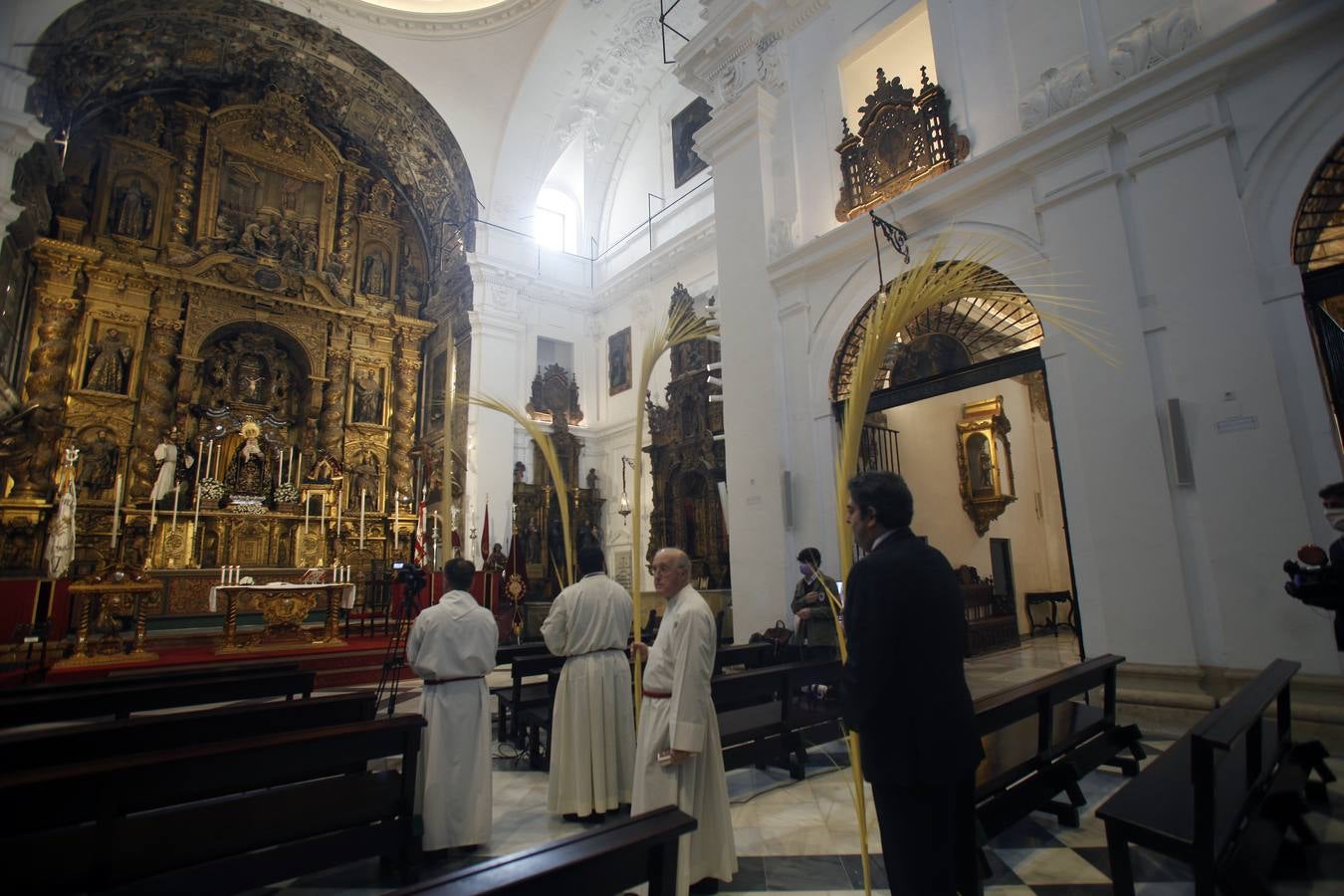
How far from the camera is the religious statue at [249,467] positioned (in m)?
15.6

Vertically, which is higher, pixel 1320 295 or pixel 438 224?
pixel 438 224

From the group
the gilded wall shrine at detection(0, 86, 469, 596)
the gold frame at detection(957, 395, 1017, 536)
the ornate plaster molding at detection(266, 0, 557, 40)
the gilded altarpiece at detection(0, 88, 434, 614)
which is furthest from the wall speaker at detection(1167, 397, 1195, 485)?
the ornate plaster molding at detection(266, 0, 557, 40)

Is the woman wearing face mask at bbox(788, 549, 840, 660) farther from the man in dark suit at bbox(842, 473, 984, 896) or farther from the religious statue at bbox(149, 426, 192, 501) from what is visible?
the religious statue at bbox(149, 426, 192, 501)

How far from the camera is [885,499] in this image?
7.10 ft

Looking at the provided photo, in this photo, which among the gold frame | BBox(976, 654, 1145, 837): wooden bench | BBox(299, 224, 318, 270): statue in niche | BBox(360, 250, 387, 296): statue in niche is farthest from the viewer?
BBox(360, 250, 387, 296): statue in niche

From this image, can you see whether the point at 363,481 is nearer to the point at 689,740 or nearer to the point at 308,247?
the point at 308,247

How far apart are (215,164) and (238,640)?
44.5ft

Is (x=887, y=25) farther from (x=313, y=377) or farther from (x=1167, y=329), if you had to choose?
(x=313, y=377)

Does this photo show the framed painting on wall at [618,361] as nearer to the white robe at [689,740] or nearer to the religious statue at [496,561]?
the religious statue at [496,561]

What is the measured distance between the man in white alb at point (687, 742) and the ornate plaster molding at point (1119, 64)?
231 inches

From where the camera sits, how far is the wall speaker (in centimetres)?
488

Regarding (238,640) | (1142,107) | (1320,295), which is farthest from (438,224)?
(1320,295)

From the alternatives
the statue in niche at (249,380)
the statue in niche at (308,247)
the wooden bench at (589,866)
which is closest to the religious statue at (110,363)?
the statue in niche at (249,380)

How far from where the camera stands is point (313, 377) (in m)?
17.3
